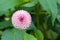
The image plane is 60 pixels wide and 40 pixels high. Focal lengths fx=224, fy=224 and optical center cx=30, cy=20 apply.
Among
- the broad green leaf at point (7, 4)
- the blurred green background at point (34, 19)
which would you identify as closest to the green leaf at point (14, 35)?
the blurred green background at point (34, 19)

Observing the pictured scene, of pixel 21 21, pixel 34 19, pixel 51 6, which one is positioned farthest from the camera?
pixel 34 19

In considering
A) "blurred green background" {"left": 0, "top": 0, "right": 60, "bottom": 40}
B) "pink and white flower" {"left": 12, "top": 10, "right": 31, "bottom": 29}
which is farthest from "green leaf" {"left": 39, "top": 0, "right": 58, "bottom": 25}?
"pink and white flower" {"left": 12, "top": 10, "right": 31, "bottom": 29}

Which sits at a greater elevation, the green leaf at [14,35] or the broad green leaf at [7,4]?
the broad green leaf at [7,4]

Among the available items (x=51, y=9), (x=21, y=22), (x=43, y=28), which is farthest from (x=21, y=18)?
(x=43, y=28)

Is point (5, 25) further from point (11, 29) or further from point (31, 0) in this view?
point (31, 0)

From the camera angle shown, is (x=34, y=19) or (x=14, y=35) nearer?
(x=14, y=35)

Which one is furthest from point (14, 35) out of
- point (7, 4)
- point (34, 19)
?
point (34, 19)

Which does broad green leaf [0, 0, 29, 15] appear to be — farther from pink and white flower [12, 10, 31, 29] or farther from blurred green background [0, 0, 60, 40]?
pink and white flower [12, 10, 31, 29]

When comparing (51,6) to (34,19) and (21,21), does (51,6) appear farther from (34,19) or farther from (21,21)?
(34,19)

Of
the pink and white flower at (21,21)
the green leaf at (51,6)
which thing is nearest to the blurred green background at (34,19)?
the green leaf at (51,6)

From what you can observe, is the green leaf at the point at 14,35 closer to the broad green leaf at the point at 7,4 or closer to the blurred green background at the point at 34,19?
the blurred green background at the point at 34,19

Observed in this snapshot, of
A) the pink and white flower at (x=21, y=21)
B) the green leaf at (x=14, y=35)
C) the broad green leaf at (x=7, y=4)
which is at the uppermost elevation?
the broad green leaf at (x=7, y=4)

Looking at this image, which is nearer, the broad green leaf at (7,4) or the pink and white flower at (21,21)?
the pink and white flower at (21,21)
